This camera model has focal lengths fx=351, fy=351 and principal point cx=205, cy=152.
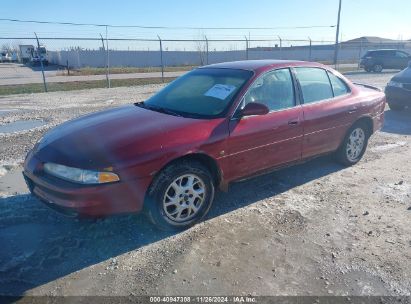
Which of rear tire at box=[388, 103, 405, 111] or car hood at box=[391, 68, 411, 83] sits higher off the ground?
car hood at box=[391, 68, 411, 83]

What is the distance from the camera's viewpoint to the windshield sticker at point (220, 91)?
12.8ft

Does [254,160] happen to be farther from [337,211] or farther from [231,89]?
[337,211]

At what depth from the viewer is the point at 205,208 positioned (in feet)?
12.2

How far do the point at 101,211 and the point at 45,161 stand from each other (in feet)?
2.40

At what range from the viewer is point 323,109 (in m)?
4.62

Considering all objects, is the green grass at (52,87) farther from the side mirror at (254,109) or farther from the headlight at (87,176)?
the side mirror at (254,109)

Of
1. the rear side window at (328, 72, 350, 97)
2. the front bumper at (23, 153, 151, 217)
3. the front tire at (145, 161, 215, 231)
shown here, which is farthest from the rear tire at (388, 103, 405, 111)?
the front bumper at (23, 153, 151, 217)

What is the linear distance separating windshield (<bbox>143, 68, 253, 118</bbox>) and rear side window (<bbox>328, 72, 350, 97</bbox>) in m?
1.57

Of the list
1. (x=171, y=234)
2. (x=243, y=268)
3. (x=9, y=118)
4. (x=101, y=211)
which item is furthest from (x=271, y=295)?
(x=9, y=118)

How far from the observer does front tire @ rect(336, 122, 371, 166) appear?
5.20m

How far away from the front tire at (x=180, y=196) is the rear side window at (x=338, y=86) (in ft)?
8.23

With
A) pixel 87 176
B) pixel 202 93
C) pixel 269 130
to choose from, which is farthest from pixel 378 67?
pixel 87 176

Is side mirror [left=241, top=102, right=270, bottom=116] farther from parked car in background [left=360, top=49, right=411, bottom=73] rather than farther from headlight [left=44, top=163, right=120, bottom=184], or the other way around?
parked car in background [left=360, top=49, right=411, bottom=73]

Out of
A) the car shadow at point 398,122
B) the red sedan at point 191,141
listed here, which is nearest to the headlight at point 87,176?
the red sedan at point 191,141
